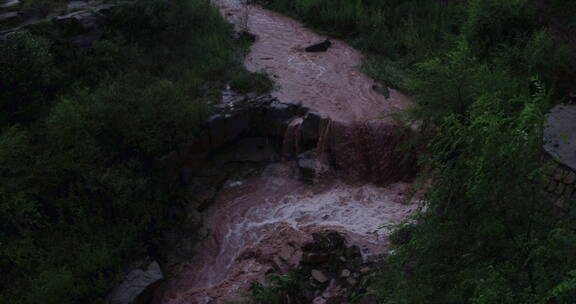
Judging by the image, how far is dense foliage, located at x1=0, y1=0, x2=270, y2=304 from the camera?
7.32 m

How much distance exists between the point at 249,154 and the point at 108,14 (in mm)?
5336

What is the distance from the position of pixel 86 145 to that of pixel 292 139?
4.29 meters

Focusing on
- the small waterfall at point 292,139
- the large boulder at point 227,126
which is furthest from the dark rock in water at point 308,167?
the large boulder at point 227,126

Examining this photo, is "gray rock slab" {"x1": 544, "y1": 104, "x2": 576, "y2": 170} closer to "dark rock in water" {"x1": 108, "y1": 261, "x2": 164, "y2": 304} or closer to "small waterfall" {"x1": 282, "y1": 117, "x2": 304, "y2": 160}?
"small waterfall" {"x1": 282, "y1": 117, "x2": 304, "y2": 160}

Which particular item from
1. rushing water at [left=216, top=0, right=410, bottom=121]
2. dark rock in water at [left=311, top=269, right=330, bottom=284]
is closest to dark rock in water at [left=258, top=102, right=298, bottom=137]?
rushing water at [left=216, top=0, right=410, bottom=121]

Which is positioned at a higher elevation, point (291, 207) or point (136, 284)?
point (291, 207)

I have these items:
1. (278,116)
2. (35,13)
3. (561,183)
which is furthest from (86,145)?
(561,183)

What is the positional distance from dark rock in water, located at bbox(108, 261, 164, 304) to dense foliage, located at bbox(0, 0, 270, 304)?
0.24 meters

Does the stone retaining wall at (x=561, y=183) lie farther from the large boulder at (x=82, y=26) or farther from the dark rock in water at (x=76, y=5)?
the dark rock in water at (x=76, y=5)

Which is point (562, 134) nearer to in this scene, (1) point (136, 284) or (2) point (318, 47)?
(1) point (136, 284)

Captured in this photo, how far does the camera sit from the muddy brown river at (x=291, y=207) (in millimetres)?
7754

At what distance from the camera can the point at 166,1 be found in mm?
12508

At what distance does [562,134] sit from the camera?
625 cm

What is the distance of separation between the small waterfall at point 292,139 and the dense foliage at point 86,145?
1.36m
